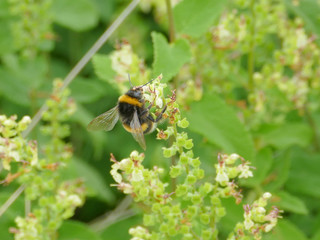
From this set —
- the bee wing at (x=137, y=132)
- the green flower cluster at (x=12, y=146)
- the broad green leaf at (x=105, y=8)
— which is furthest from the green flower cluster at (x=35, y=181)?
the broad green leaf at (x=105, y=8)

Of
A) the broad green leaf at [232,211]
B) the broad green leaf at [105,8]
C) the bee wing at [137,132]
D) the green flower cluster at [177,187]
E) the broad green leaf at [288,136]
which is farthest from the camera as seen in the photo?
the broad green leaf at [105,8]

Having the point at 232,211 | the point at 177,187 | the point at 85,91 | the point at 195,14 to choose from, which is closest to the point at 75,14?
the point at 85,91

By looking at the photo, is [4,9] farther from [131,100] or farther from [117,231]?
[131,100]

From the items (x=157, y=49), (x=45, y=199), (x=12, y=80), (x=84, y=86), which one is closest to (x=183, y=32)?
(x=157, y=49)

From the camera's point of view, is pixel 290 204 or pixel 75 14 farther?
pixel 75 14

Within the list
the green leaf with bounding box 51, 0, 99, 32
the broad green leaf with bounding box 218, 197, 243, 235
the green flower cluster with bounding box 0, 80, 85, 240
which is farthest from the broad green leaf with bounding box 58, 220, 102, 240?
the green leaf with bounding box 51, 0, 99, 32

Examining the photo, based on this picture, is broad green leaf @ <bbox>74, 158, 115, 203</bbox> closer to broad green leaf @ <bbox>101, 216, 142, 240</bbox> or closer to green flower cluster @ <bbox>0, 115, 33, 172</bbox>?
broad green leaf @ <bbox>101, 216, 142, 240</bbox>

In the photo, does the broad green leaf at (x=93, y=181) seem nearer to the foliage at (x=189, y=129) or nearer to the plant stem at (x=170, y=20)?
the foliage at (x=189, y=129)
